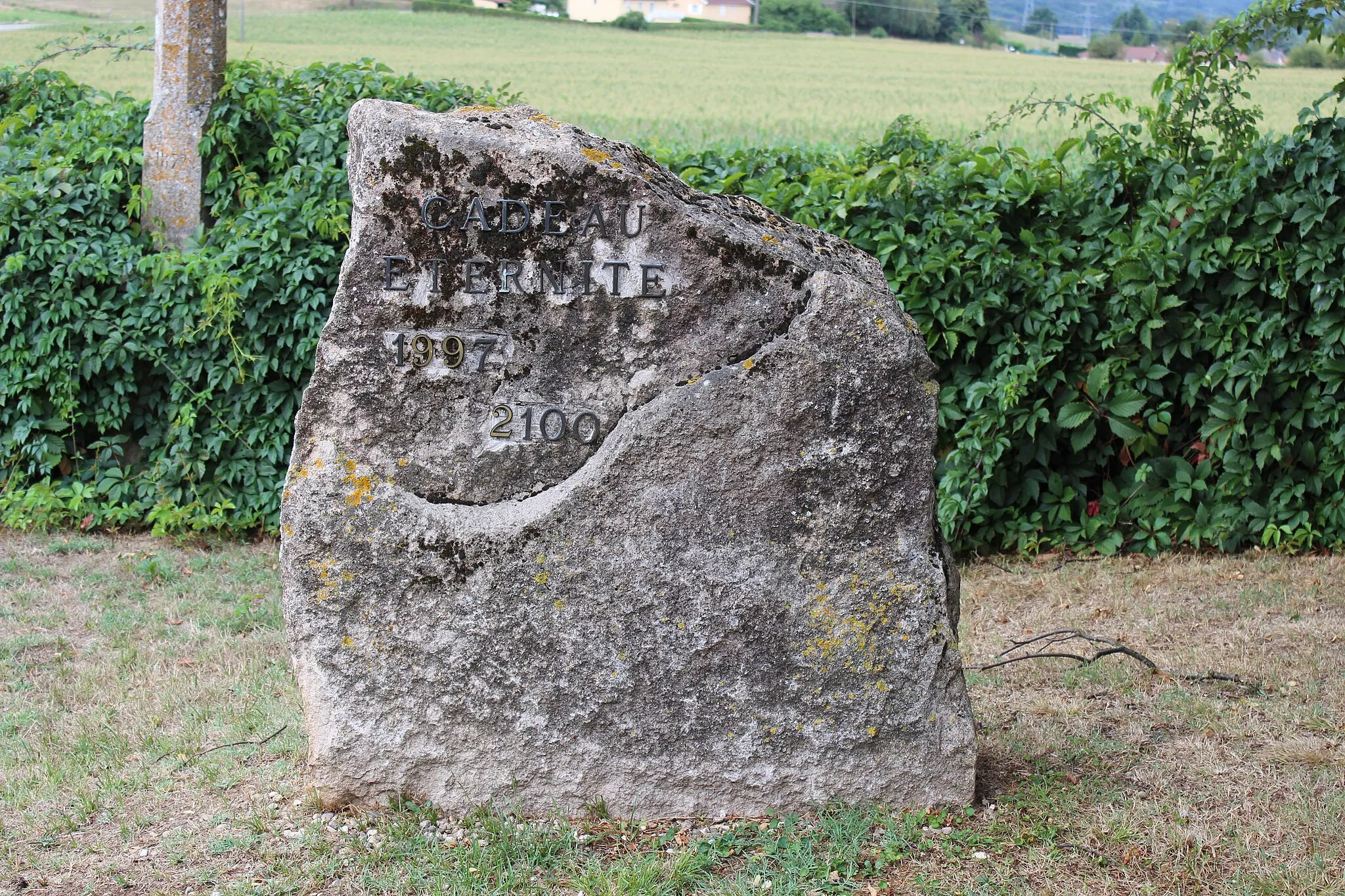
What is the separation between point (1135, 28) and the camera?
1764 centimetres

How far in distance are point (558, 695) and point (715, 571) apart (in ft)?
2.00

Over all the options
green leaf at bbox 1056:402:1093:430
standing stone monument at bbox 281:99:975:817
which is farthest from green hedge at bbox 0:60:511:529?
green leaf at bbox 1056:402:1093:430

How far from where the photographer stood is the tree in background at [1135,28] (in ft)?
57.2

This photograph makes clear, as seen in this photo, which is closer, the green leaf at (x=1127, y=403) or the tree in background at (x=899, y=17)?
the green leaf at (x=1127, y=403)

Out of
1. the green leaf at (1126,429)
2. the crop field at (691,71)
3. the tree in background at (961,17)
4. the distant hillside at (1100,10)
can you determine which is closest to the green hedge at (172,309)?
the crop field at (691,71)

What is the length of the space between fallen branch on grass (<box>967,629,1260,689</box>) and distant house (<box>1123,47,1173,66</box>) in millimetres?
15009

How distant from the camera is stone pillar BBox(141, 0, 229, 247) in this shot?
6883mm

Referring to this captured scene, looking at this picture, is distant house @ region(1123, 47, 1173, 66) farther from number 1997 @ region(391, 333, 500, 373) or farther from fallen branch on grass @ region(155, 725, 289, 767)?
fallen branch on grass @ region(155, 725, 289, 767)

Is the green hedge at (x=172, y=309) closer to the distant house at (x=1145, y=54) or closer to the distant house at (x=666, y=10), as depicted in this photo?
the distant house at (x=666, y=10)

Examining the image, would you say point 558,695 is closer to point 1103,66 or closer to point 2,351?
point 2,351

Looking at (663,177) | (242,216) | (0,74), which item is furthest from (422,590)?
(0,74)

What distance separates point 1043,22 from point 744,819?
1793cm

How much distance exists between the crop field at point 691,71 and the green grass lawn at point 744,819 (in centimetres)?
547

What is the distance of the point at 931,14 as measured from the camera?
17078mm
